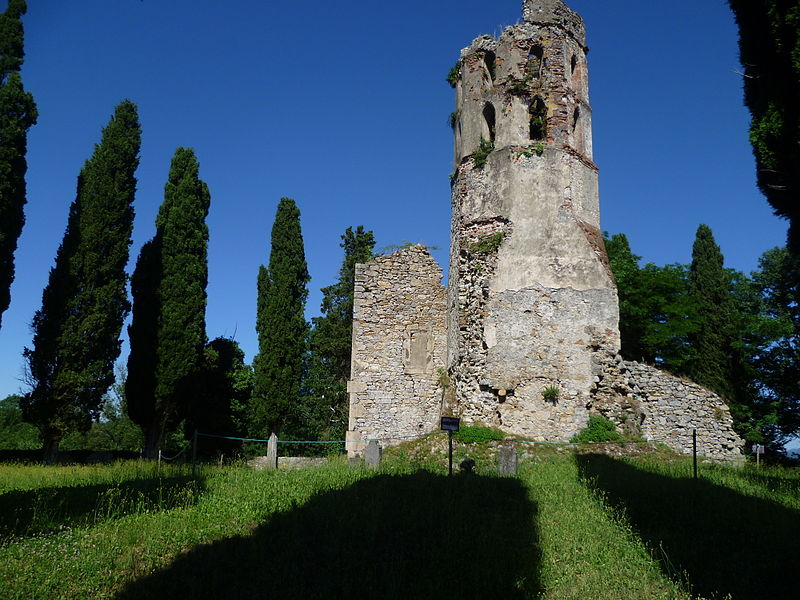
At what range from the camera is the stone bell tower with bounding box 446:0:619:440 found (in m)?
15.7

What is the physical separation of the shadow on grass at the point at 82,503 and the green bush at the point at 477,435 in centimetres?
706

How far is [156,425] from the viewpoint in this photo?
812 inches

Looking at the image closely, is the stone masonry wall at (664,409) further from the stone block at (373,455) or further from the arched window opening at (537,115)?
the arched window opening at (537,115)

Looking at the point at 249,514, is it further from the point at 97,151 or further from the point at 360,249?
the point at 360,249

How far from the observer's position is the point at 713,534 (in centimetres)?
732

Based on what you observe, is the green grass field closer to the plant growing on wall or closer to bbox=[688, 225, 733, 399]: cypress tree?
the plant growing on wall

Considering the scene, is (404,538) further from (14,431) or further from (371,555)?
(14,431)

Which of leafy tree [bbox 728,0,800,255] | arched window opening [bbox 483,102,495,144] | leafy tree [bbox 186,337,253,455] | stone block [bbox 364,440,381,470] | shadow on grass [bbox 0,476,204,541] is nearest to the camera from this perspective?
shadow on grass [bbox 0,476,204,541]

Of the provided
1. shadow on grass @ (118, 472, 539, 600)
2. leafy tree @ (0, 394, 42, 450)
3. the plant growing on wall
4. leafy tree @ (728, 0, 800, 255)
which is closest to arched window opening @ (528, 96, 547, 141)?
the plant growing on wall

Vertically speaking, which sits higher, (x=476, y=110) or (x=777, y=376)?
(x=476, y=110)

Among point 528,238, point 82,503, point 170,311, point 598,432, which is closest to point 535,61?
point 528,238

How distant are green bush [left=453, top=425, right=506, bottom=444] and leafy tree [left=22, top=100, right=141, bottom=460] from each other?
37.0ft

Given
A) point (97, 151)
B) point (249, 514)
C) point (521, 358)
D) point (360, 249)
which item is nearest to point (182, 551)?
point (249, 514)

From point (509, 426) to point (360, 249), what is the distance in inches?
698
